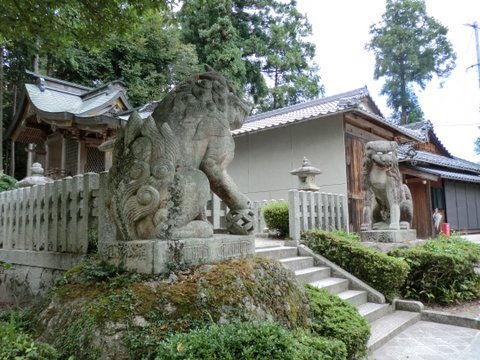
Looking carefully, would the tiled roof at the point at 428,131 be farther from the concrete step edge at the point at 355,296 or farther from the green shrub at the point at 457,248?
the concrete step edge at the point at 355,296

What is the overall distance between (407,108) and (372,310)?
3262cm

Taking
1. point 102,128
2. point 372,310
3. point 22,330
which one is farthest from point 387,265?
point 102,128

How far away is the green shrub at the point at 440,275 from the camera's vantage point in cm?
652

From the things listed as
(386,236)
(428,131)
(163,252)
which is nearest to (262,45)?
(428,131)

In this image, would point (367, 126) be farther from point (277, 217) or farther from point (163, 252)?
point (163, 252)

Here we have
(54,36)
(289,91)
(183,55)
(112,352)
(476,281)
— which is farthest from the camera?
(289,91)

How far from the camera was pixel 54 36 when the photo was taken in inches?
217

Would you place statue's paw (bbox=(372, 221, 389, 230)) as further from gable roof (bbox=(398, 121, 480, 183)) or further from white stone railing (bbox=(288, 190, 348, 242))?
gable roof (bbox=(398, 121, 480, 183))

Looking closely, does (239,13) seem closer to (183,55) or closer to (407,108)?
(183,55)

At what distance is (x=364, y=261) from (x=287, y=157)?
763 cm

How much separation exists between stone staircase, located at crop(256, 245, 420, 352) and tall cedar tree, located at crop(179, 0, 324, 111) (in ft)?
54.3

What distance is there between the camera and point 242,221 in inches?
157

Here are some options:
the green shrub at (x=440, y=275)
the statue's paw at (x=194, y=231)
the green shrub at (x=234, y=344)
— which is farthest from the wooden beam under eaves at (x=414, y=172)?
the green shrub at (x=234, y=344)

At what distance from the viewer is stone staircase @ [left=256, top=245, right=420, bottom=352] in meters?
5.36
